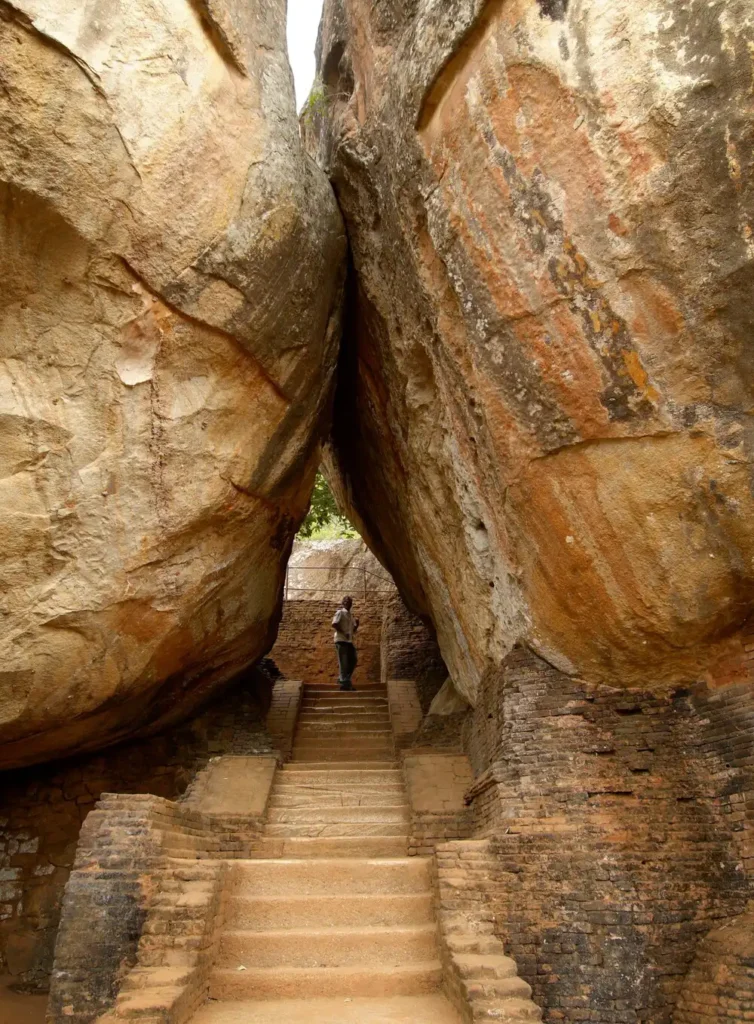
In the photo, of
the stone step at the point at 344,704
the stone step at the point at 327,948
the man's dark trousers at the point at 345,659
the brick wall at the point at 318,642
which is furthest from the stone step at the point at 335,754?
the brick wall at the point at 318,642

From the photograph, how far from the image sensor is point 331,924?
495 cm

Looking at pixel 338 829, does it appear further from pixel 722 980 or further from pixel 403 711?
pixel 403 711

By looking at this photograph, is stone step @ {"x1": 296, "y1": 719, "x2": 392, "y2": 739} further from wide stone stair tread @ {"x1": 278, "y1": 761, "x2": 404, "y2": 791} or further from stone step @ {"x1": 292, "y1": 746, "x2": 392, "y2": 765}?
wide stone stair tread @ {"x1": 278, "y1": 761, "x2": 404, "y2": 791}

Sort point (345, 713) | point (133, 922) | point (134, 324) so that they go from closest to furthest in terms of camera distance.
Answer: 1. point (133, 922)
2. point (134, 324)
3. point (345, 713)

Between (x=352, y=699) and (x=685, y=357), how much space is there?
7611mm

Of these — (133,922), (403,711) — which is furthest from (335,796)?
(403,711)

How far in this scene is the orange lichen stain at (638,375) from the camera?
4.57 meters

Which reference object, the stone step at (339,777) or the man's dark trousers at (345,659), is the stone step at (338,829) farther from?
the man's dark trousers at (345,659)

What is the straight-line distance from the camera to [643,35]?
429cm

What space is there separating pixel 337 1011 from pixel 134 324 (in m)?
4.80

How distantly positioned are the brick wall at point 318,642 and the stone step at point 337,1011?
8.80 m

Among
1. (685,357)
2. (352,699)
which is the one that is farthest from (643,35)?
(352,699)

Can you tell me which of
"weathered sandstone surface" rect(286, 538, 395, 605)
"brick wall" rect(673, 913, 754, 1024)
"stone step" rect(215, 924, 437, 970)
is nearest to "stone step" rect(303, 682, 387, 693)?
"weathered sandstone surface" rect(286, 538, 395, 605)

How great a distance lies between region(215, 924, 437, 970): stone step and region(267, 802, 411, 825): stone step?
1590 mm
